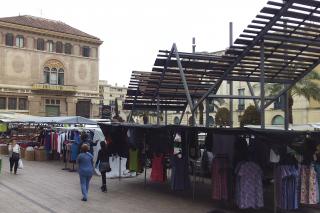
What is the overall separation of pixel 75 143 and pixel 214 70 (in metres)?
8.16

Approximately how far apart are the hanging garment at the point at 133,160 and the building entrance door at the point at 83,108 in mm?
48348

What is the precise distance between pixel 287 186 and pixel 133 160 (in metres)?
5.94

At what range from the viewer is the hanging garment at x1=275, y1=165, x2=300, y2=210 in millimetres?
10070

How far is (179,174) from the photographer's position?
41.2 feet

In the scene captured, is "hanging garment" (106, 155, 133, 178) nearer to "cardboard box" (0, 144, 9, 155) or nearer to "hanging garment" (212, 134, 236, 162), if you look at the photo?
"hanging garment" (212, 134, 236, 162)

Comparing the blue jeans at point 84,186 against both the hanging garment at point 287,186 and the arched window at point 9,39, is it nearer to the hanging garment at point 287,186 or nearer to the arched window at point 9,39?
the hanging garment at point 287,186

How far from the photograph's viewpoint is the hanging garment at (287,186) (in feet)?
33.0

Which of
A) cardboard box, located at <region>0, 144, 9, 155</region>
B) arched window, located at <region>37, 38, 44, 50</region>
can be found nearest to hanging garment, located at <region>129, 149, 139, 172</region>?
cardboard box, located at <region>0, 144, 9, 155</region>

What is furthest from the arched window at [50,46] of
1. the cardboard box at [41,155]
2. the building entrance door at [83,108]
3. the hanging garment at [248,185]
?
A: the hanging garment at [248,185]

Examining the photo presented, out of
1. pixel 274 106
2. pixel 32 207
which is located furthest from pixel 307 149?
pixel 274 106

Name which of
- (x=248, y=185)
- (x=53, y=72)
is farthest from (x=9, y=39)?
(x=248, y=185)

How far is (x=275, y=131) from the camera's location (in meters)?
9.75

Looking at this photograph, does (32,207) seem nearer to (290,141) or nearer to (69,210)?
(69,210)

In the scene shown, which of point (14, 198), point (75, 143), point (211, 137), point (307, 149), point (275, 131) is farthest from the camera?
point (75, 143)
